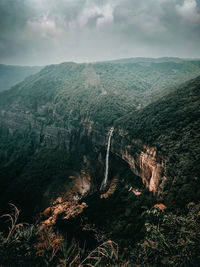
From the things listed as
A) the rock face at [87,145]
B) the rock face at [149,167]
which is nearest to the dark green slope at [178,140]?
the rock face at [149,167]

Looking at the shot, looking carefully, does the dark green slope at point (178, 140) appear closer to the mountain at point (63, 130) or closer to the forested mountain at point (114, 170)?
the forested mountain at point (114, 170)

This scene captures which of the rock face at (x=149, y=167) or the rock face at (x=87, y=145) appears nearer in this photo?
the rock face at (x=149, y=167)

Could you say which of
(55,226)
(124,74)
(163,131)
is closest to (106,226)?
(55,226)

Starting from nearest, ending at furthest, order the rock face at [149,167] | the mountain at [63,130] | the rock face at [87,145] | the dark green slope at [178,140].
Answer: the dark green slope at [178,140] → the rock face at [149,167] → the rock face at [87,145] → the mountain at [63,130]

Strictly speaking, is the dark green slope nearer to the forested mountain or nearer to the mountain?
the forested mountain

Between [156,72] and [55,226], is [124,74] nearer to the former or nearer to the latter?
[156,72]

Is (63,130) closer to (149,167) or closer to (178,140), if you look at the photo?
(149,167)

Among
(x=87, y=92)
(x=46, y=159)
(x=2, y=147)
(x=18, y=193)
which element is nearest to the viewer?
(x=18, y=193)

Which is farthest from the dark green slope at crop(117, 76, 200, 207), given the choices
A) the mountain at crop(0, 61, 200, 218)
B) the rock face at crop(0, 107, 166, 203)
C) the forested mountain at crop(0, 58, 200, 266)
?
the rock face at crop(0, 107, 166, 203)
